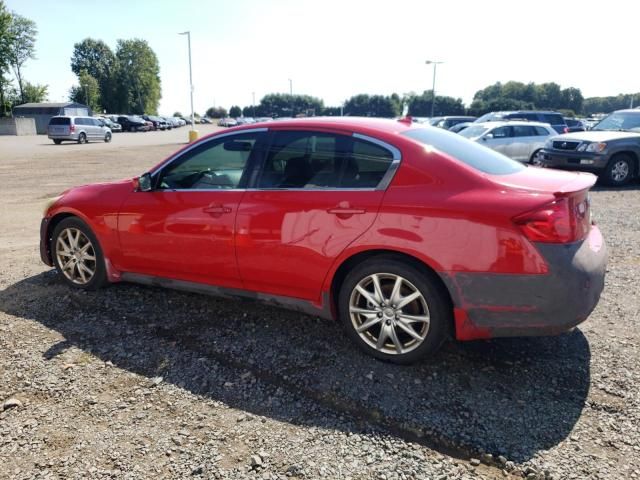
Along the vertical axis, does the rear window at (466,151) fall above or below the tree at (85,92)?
below

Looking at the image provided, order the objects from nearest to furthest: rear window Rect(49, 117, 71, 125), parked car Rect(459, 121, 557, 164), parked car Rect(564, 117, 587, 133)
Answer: parked car Rect(459, 121, 557, 164) → parked car Rect(564, 117, 587, 133) → rear window Rect(49, 117, 71, 125)

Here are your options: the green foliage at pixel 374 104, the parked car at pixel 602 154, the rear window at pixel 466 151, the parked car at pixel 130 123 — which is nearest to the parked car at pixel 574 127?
the parked car at pixel 602 154

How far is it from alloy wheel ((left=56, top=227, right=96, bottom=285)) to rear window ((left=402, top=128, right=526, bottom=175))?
124 inches

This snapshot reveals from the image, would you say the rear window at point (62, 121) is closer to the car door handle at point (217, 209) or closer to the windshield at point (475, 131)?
the windshield at point (475, 131)

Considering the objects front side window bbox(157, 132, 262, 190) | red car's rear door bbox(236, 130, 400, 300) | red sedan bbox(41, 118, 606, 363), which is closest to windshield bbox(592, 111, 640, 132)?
red sedan bbox(41, 118, 606, 363)

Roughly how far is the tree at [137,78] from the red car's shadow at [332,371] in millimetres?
105692

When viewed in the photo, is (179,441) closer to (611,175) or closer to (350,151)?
(350,151)

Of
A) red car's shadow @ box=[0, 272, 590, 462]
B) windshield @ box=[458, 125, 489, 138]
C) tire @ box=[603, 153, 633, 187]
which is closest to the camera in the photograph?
red car's shadow @ box=[0, 272, 590, 462]

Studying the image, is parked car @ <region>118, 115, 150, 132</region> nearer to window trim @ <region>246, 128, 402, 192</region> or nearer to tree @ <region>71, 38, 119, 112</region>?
tree @ <region>71, 38, 119, 112</region>

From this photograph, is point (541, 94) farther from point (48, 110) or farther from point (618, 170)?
point (618, 170)

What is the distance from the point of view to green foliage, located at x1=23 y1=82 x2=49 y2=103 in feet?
248

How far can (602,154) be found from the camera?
10.9m

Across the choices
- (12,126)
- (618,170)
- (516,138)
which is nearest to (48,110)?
(12,126)

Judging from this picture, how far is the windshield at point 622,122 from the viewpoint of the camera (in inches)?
473
